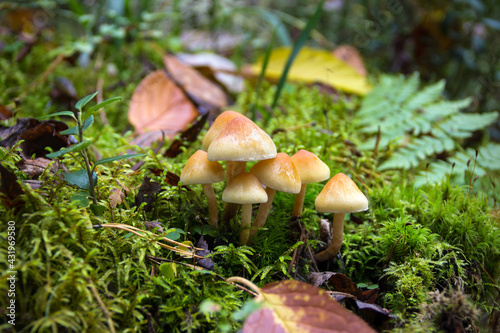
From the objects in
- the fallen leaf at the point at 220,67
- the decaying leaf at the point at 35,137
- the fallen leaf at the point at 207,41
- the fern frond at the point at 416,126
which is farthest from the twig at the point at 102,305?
the fallen leaf at the point at 207,41

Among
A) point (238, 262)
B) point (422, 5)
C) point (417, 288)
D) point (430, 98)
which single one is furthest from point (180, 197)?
point (422, 5)

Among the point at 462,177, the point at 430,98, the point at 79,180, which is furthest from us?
the point at 430,98

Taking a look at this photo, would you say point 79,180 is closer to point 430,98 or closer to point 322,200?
point 322,200

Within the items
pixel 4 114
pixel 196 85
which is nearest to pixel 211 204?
pixel 4 114

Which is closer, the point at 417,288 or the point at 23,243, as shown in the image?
the point at 23,243

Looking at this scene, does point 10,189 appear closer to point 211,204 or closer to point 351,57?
point 211,204

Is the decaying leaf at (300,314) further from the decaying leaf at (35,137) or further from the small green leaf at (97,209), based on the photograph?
the decaying leaf at (35,137)
